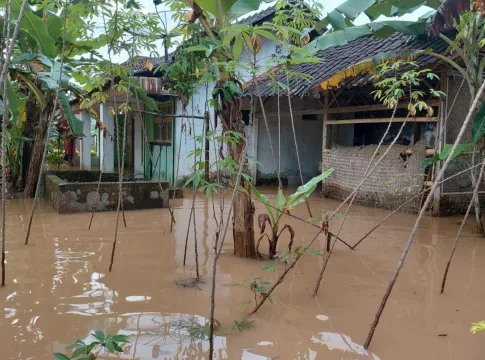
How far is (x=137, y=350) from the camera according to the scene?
8.23 feet

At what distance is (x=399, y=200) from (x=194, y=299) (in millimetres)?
5103

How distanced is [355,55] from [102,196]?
546 centimetres

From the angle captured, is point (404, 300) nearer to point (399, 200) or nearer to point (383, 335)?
point (383, 335)

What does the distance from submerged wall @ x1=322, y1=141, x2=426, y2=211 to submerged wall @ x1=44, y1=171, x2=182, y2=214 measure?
3.61m

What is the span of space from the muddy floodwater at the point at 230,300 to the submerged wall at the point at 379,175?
175cm

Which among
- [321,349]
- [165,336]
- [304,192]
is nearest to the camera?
[321,349]

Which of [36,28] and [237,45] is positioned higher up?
[36,28]

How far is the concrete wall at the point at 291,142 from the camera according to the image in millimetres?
11094

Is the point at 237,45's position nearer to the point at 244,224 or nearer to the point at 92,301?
the point at 244,224

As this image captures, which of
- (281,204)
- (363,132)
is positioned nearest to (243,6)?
(281,204)

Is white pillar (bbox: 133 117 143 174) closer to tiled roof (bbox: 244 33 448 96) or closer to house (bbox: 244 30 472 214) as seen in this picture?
house (bbox: 244 30 472 214)

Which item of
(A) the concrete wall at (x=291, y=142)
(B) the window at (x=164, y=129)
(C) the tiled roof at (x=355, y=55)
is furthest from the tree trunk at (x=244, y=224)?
(B) the window at (x=164, y=129)

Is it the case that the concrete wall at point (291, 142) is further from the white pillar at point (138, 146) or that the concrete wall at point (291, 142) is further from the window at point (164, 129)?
the white pillar at point (138, 146)

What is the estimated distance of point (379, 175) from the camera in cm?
769
